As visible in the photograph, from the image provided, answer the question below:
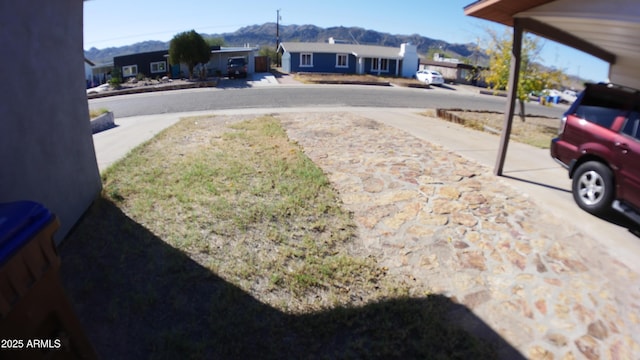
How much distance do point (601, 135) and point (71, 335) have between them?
6.70m

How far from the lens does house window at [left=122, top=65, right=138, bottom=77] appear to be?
138 ft

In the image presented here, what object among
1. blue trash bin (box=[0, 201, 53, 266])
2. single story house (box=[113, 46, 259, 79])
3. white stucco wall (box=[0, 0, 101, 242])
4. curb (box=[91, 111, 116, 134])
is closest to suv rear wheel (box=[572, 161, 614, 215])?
blue trash bin (box=[0, 201, 53, 266])

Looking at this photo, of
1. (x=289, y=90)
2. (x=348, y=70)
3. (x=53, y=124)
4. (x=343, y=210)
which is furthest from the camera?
(x=348, y=70)

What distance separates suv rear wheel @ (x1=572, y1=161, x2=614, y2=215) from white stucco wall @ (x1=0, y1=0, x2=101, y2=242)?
727 cm

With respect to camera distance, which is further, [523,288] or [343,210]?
[343,210]

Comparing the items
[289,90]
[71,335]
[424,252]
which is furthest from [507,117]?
[289,90]

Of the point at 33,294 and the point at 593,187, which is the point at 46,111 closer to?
the point at 33,294

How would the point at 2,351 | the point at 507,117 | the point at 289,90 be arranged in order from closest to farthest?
the point at 2,351
the point at 507,117
the point at 289,90

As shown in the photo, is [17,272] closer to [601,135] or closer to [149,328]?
[149,328]

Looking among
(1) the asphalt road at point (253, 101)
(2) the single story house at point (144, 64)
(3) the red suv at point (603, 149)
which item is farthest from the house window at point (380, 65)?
(3) the red suv at point (603, 149)

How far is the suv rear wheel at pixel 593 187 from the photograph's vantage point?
536 centimetres

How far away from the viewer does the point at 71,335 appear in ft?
7.17

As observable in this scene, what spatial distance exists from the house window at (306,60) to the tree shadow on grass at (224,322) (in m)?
41.6

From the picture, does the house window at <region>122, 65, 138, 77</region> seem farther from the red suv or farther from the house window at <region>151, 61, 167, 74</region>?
the red suv
